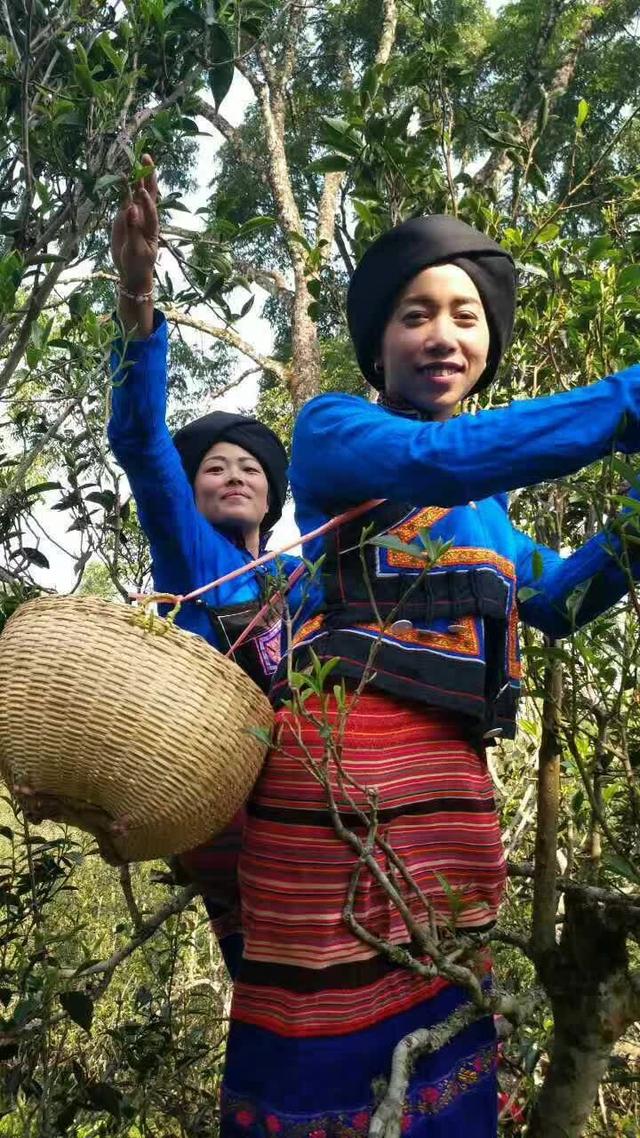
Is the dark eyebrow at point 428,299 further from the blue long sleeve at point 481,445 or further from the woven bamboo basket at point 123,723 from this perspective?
the woven bamboo basket at point 123,723

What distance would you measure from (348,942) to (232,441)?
1.33 metres

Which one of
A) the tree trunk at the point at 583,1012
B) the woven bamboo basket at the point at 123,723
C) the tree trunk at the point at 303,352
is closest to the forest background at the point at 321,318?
the tree trunk at the point at 583,1012

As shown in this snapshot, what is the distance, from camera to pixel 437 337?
1.64 meters

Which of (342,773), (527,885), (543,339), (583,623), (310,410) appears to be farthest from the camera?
(527,885)

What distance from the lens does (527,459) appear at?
4.49ft

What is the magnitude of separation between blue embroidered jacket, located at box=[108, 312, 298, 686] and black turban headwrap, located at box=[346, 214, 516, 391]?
1.08ft

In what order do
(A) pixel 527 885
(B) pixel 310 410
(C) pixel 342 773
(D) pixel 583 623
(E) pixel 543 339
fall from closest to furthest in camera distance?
(C) pixel 342 773
(B) pixel 310 410
(D) pixel 583 623
(E) pixel 543 339
(A) pixel 527 885

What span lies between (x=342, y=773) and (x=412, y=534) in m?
0.40

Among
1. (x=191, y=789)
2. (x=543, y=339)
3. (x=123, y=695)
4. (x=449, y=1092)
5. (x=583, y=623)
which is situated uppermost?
(x=543, y=339)

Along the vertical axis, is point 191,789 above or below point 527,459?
below

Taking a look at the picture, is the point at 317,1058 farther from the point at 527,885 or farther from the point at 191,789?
the point at 527,885

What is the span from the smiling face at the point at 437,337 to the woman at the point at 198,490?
1.15ft

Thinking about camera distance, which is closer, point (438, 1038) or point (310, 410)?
point (438, 1038)

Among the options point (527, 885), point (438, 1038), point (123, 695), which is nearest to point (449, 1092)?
point (438, 1038)
